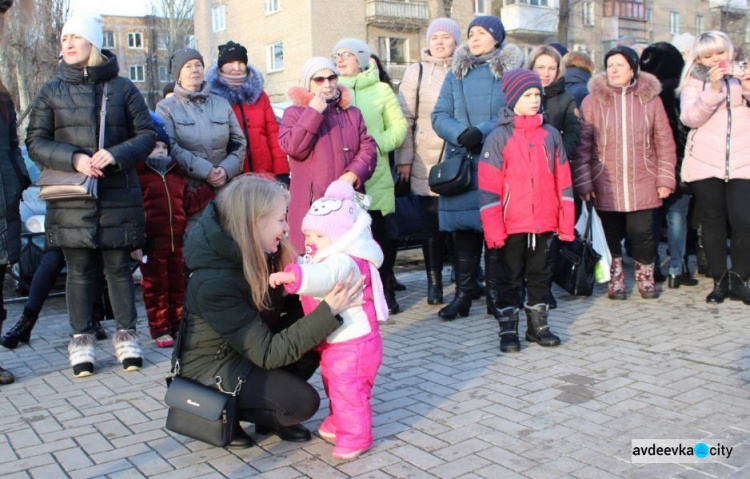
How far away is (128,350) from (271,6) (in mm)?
33526

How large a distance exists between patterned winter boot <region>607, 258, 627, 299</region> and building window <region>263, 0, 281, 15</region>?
Result: 102 ft

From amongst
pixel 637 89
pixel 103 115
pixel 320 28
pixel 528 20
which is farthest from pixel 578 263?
pixel 528 20

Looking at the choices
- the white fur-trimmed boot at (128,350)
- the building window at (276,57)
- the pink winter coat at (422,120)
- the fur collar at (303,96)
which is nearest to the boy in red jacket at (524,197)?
the fur collar at (303,96)

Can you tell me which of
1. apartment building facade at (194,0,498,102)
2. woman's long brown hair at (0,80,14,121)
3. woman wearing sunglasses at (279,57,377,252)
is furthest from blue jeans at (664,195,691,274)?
apartment building facade at (194,0,498,102)

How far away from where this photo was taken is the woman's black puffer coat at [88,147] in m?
4.93

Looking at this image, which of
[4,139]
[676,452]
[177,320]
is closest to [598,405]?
[676,452]

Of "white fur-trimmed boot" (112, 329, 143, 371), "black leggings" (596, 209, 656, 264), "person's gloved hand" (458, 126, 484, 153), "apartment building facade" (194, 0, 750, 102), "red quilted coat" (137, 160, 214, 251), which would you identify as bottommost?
"white fur-trimmed boot" (112, 329, 143, 371)

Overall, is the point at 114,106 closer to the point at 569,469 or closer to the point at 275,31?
the point at 569,469

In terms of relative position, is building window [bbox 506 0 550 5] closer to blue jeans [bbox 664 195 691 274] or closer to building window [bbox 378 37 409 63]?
building window [bbox 378 37 409 63]

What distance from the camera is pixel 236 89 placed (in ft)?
21.1

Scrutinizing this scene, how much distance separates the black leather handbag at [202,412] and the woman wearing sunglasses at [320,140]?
7.75 ft

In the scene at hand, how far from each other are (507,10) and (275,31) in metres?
11.7

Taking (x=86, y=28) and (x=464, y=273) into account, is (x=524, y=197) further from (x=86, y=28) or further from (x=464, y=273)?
(x=86, y=28)

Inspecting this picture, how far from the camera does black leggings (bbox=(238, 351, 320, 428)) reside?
3568 millimetres
